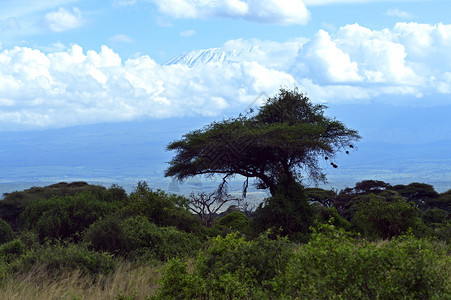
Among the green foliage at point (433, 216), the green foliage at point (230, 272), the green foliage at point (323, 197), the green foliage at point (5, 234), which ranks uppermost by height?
the green foliage at point (323, 197)

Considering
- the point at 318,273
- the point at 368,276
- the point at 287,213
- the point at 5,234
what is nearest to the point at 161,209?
the point at 287,213

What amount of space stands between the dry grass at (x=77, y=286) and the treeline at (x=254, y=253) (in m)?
0.24

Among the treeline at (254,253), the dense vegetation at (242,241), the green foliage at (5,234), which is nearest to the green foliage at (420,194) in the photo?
the dense vegetation at (242,241)

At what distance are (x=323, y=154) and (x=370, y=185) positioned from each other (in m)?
31.8

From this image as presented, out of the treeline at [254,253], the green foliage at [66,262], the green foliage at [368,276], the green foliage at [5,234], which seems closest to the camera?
the green foliage at [368,276]

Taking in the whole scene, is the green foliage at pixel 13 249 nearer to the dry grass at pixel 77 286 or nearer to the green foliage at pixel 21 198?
the dry grass at pixel 77 286

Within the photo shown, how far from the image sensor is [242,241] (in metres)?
8.72

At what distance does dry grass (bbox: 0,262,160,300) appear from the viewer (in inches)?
330

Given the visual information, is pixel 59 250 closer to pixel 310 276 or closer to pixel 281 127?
pixel 310 276

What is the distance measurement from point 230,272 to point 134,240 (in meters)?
7.92

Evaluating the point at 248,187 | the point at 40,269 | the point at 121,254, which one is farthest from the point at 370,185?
the point at 40,269

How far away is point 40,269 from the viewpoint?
34.1 feet

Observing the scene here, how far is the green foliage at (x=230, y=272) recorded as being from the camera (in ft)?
24.7

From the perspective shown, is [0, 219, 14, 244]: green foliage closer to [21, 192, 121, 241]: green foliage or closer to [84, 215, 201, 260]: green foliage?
[21, 192, 121, 241]: green foliage
